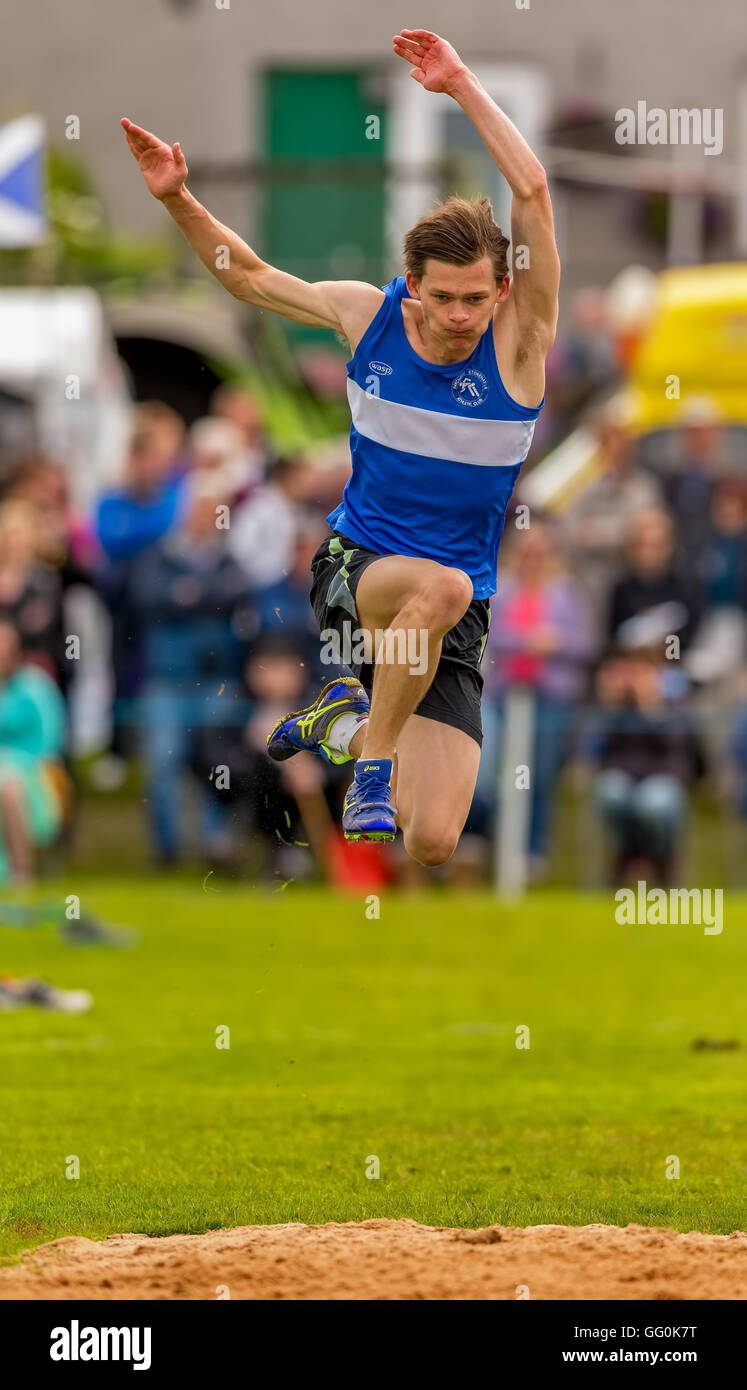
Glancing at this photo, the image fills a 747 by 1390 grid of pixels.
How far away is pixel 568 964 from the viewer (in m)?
14.1

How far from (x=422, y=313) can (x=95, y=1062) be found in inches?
182

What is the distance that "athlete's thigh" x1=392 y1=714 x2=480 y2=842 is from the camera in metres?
8.38

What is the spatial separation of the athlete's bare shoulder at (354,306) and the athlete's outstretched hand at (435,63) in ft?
2.68

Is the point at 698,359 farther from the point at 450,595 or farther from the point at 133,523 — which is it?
the point at 450,595

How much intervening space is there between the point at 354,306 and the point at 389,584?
3.55 ft

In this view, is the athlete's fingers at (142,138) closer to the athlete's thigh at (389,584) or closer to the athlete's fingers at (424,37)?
the athlete's fingers at (424,37)

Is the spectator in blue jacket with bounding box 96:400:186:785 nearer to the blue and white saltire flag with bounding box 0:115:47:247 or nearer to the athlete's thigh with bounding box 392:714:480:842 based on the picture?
the blue and white saltire flag with bounding box 0:115:47:247

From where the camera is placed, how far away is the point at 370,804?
786 centimetres

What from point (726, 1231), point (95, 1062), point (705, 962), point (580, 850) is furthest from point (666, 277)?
point (726, 1231)

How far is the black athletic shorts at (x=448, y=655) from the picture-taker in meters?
8.52

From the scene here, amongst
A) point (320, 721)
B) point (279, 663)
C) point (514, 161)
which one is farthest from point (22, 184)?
point (514, 161)

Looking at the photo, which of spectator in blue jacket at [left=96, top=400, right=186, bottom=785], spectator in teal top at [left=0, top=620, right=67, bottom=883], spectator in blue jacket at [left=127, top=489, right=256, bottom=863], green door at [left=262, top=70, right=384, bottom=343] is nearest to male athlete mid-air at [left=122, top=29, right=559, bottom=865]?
spectator in blue jacket at [left=127, top=489, right=256, bottom=863]
